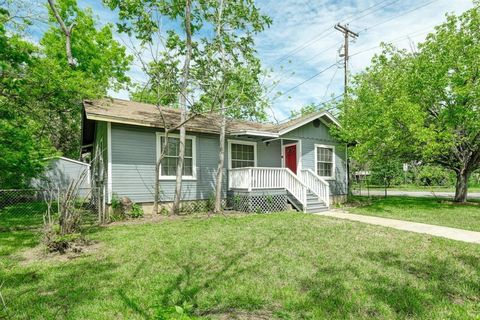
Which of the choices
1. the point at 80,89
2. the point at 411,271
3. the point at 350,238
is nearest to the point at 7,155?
the point at 80,89

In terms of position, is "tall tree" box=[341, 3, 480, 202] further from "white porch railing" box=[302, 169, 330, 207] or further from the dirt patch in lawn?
the dirt patch in lawn

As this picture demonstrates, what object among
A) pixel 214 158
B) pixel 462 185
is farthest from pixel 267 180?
pixel 462 185

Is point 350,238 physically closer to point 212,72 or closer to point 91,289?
point 91,289

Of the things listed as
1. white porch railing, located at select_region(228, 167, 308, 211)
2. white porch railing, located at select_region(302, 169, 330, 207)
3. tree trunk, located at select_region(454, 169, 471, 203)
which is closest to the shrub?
white porch railing, located at select_region(228, 167, 308, 211)

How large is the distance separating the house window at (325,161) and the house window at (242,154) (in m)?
3.37

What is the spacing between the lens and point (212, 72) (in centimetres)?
1069

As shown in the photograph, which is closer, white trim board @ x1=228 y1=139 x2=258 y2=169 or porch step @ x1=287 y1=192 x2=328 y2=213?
porch step @ x1=287 y1=192 x2=328 y2=213

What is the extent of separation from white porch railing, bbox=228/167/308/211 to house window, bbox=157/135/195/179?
178 centimetres

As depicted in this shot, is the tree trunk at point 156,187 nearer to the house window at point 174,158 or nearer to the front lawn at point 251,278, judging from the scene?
the house window at point 174,158

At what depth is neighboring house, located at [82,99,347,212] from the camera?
9.64m

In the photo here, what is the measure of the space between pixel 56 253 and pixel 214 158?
7.15 metres

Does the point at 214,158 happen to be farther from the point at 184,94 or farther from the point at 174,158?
the point at 184,94

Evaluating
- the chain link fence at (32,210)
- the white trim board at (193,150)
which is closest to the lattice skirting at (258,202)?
the white trim board at (193,150)

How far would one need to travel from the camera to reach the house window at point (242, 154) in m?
12.2
